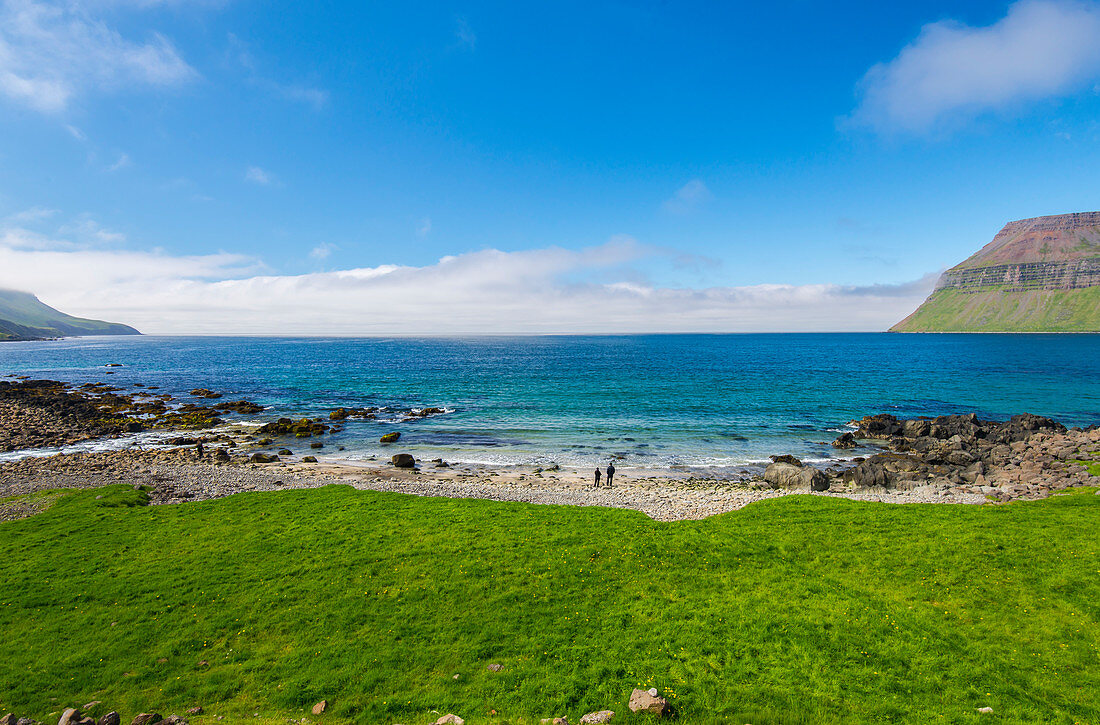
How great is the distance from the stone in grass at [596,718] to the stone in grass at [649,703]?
0.58 metres

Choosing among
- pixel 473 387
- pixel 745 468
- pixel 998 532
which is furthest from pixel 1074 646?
pixel 473 387

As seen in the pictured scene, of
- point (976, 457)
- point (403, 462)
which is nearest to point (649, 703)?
point (403, 462)

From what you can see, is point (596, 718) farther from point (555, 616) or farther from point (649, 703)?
point (555, 616)

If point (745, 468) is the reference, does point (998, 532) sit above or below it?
above

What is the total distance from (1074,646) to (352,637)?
20.8m

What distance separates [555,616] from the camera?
48.4ft

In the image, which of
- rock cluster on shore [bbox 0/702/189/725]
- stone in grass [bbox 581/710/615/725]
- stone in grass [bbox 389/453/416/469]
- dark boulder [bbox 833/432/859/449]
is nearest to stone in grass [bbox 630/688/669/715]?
stone in grass [bbox 581/710/615/725]

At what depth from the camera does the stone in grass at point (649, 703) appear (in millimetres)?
10602

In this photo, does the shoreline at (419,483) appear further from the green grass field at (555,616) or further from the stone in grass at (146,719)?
the stone in grass at (146,719)

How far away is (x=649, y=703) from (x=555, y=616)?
15.2 feet

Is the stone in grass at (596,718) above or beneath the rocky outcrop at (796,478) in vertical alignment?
above

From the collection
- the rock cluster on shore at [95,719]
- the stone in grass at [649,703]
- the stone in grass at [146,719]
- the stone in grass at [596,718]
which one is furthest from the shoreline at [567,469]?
the stone in grass at [146,719]

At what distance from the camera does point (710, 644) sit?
43.0 feet

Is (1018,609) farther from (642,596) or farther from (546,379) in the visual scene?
(546,379)
